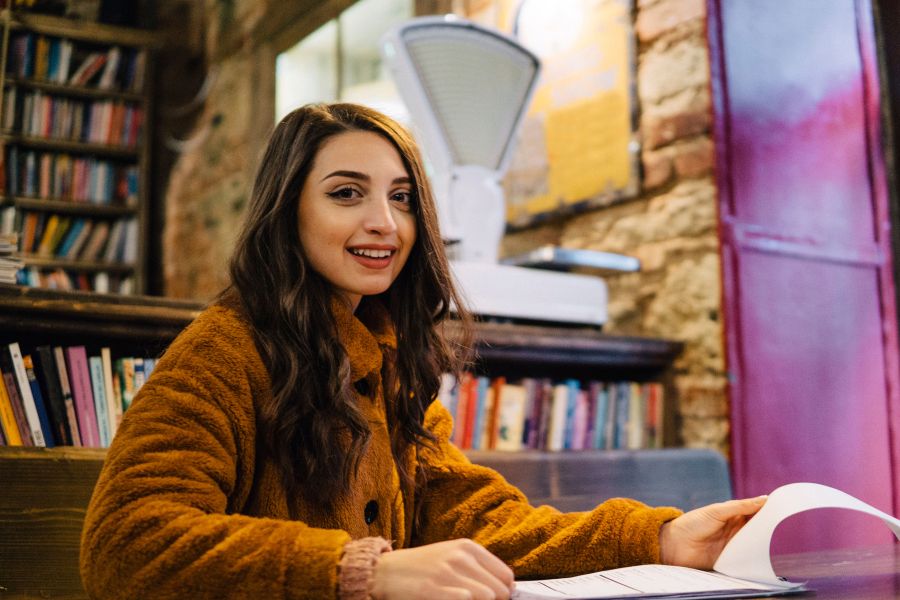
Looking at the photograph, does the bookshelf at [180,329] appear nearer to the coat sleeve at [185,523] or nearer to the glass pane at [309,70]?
the coat sleeve at [185,523]

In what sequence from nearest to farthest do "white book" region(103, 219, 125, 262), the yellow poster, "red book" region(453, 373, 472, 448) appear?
A: 1. "red book" region(453, 373, 472, 448)
2. the yellow poster
3. "white book" region(103, 219, 125, 262)

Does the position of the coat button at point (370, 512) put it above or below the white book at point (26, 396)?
below

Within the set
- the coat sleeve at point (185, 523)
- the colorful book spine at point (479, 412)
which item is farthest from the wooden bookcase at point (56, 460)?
the coat sleeve at point (185, 523)

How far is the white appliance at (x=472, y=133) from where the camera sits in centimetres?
182

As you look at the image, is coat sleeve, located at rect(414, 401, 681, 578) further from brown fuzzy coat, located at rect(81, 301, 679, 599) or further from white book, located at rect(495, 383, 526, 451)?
white book, located at rect(495, 383, 526, 451)

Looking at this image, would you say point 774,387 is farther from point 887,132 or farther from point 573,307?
point 887,132

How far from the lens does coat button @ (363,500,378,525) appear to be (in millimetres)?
941

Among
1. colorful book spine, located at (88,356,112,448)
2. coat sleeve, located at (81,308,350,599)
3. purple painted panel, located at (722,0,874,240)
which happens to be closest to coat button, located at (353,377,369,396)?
coat sleeve, located at (81,308,350,599)

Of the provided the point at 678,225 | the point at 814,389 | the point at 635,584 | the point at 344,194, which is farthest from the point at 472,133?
the point at 635,584

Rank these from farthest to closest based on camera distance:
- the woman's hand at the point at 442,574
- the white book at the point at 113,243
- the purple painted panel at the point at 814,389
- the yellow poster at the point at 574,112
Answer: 1. the white book at the point at 113,243
2. the yellow poster at the point at 574,112
3. the purple painted panel at the point at 814,389
4. the woman's hand at the point at 442,574

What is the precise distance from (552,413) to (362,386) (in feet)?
3.04

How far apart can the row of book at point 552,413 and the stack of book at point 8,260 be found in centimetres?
82

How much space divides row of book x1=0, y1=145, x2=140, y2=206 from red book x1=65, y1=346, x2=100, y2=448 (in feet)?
9.60

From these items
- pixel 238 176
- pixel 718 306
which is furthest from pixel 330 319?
pixel 238 176
